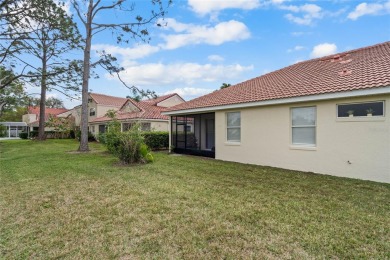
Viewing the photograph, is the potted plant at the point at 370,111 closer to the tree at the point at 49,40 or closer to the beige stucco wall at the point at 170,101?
the tree at the point at 49,40

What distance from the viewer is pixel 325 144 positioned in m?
8.34

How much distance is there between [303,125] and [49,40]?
16.5m

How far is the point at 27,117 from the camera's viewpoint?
55031mm

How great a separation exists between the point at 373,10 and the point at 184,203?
39.6 ft

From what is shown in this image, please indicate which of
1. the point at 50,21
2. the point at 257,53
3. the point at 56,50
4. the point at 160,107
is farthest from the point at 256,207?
the point at 160,107

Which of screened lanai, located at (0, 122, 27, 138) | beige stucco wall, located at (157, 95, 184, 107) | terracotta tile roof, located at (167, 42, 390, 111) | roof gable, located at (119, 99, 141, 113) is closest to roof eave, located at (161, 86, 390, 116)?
terracotta tile roof, located at (167, 42, 390, 111)

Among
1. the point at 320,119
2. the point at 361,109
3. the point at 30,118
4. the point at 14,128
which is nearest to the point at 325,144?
the point at 320,119

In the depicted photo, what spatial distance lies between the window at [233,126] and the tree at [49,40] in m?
11.3

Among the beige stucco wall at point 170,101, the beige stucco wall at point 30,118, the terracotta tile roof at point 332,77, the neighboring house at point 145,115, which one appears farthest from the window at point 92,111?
the beige stucco wall at point 30,118

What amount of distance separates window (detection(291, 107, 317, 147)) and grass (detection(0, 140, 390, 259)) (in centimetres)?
188

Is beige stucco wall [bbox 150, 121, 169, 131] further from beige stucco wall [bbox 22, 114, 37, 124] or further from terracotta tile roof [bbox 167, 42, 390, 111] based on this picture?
beige stucco wall [bbox 22, 114, 37, 124]

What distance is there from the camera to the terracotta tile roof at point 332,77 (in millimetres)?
7808

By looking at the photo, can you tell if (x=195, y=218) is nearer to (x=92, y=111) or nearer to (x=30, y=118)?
(x=92, y=111)

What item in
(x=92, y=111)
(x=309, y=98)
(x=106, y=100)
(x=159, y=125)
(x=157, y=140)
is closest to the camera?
(x=309, y=98)
